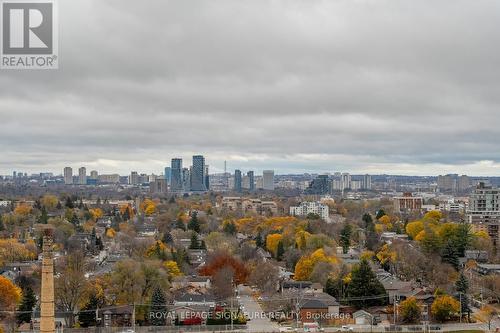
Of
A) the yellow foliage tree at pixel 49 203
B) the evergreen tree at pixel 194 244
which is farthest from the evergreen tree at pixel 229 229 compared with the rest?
the yellow foliage tree at pixel 49 203

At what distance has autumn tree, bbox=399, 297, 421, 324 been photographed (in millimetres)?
27641

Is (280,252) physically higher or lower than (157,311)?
higher

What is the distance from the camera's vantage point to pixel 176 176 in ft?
553

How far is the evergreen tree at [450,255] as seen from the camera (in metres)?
38.7

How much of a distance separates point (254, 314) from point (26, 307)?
A: 8.93 m

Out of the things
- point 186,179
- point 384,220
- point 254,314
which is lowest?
point 254,314

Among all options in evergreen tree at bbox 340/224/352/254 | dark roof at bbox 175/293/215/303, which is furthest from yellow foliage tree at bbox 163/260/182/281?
evergreen tree at bbox 340/224/352/254

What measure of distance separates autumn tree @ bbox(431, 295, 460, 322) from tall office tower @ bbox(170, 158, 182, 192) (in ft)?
446

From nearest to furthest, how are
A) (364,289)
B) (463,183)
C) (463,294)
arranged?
1. (463,294)
2. (364,289)
3. (463,183)

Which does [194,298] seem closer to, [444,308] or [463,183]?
[444,308]

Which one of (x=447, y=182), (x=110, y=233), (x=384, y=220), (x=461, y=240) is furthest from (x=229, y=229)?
(x=447, y=182)

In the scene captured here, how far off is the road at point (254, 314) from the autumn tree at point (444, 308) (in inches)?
246

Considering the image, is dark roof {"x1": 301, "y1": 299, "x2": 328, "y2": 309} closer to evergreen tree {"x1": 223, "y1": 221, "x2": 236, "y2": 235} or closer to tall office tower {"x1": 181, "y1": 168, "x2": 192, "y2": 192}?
evergreen tree {"x1": 223, "y1": 221, "x2": 236, "y2": 235}

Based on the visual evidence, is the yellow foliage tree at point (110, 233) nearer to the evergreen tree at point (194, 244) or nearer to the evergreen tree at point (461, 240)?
the evergreen tree at point (194, 244)
